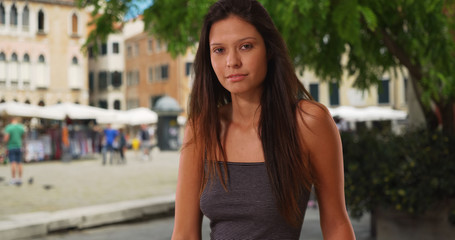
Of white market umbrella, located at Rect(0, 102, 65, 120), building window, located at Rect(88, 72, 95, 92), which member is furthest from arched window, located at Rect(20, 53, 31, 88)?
white market umbrella, located at Rect(0, 102, 65, 120)

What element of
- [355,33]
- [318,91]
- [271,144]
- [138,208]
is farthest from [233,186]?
[318,91]

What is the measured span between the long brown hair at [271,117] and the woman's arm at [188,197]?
0.02 m

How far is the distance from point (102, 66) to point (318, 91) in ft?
71.8

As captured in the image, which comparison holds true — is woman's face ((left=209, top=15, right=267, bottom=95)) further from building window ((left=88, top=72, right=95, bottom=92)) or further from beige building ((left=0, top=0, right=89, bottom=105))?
building window ((left=88, top=72, right=95, bottom=92))

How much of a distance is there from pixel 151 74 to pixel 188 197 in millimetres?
52782

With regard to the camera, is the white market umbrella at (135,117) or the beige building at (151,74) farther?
the beige building at (151,74)

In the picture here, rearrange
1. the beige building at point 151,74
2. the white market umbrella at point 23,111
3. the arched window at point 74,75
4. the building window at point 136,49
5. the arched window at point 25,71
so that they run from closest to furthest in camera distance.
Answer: the white market umbrella at point 23,111
the arched window at point 25,71
the arched window at point 74,75
the beige building at point 151,74
the building window at point 136,49

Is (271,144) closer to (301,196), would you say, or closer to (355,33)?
(301,196)

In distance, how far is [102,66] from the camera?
2174 inches

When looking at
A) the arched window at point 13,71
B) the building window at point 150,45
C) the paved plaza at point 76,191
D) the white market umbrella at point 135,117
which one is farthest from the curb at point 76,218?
the building window at point 150,45

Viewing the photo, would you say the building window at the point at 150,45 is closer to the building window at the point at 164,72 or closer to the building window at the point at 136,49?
the building window at the point at 136,49

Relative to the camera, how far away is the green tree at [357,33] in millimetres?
4469

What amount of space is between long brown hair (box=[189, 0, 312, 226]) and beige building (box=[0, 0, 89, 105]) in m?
44.8

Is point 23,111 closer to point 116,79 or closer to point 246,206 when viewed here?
point 246,206
